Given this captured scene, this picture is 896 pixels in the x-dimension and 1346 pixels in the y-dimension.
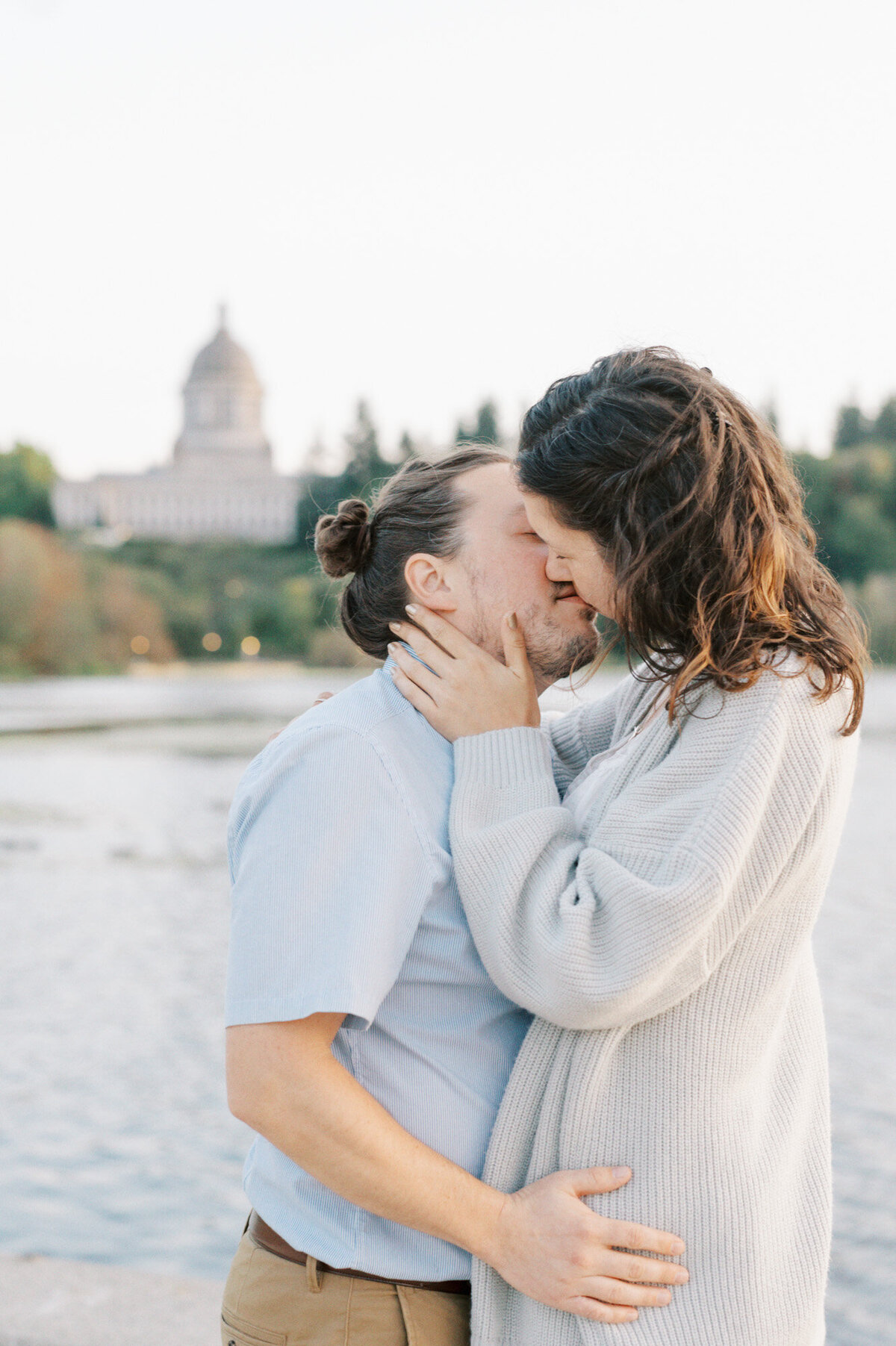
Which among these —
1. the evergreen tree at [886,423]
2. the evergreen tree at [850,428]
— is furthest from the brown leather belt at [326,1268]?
the evergreen tree at [850,428]

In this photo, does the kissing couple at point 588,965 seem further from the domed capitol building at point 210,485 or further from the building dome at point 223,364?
the building dome at point 223,364

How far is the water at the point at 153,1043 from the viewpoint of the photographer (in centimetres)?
436

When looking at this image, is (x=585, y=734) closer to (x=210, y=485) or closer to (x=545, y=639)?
(x=545, y=639)

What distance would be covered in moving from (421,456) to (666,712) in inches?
24.1

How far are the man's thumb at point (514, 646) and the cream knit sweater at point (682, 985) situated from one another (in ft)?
0.62

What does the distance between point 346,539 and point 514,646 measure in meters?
0.32

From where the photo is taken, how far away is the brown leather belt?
4.44ft

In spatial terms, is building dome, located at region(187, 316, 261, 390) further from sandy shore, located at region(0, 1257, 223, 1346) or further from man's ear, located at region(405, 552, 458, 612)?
man's ear, located at region(405, 552, 458, 612)

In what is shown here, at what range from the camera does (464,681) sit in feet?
4.94

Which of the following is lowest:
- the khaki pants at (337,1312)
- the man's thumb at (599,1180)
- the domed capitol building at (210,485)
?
the domed capitol building at (210,485)

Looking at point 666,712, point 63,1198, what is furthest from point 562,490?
point 63,1198

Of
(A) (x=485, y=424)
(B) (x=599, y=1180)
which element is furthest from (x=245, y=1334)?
(A) (x=485, y=424)

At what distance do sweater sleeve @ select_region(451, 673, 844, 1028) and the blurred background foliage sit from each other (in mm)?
37398

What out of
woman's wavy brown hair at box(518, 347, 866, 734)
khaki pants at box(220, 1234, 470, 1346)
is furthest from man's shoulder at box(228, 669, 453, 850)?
khaki pants at box(220, 1234, 470, 1346)
